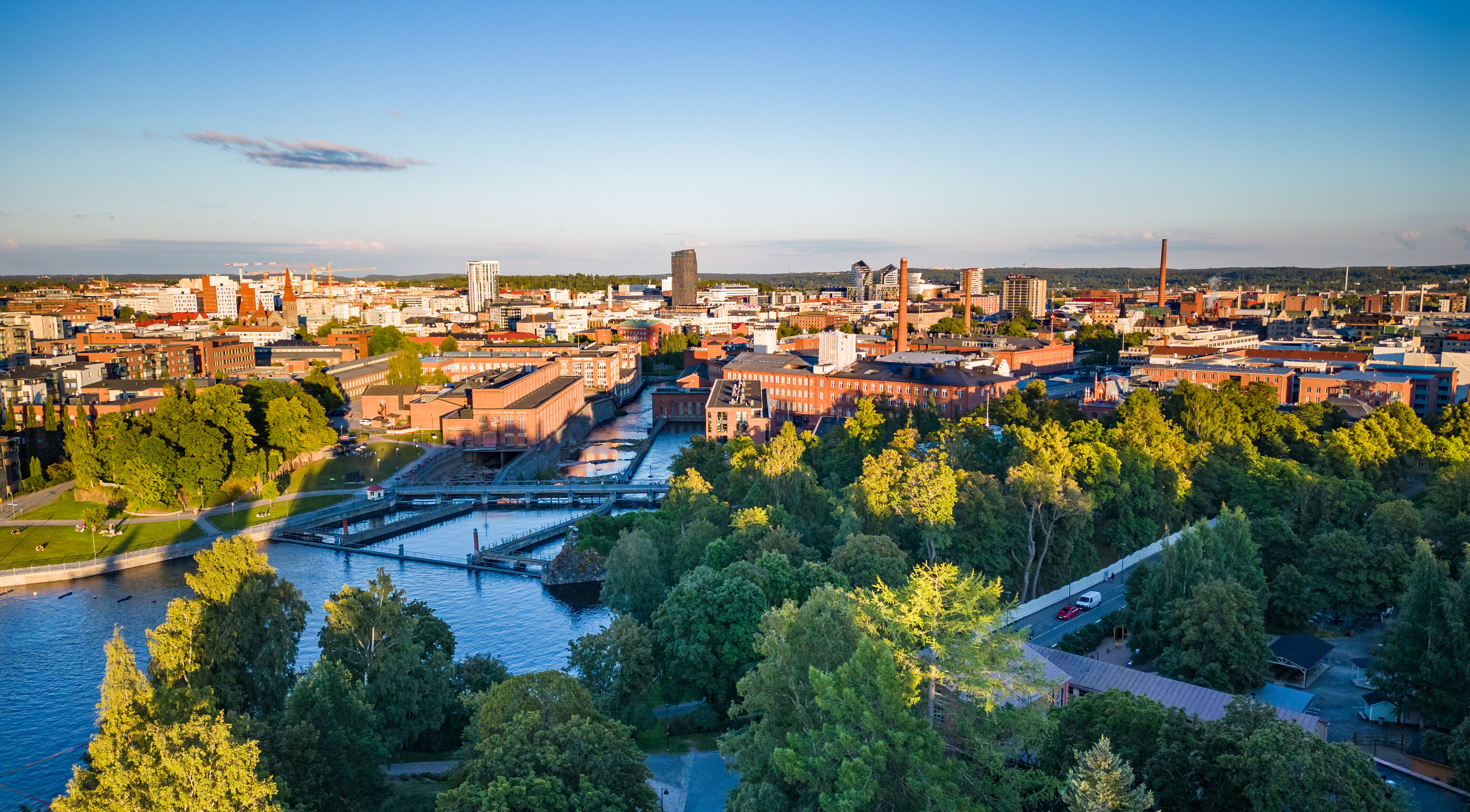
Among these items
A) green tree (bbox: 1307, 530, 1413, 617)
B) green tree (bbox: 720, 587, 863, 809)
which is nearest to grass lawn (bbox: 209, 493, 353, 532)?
green tree (bbox: 720, 587, 863, 809)

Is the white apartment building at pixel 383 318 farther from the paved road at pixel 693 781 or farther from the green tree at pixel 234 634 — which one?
the paved road at pixel 693 781

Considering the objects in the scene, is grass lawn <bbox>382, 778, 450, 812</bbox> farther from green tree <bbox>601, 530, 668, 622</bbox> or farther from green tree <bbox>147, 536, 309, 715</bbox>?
green tree <bbox>601, 530, 668, 622</bbox>

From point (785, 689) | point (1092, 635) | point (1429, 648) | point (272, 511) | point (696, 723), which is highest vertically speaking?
point (785, 689)

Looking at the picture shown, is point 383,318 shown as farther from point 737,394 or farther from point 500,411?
point 737,394

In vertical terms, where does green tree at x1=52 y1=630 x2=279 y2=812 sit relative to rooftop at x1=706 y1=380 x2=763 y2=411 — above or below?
above

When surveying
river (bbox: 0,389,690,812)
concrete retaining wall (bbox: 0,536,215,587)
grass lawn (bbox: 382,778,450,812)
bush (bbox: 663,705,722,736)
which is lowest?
river (bbox: 0,389,690,812)

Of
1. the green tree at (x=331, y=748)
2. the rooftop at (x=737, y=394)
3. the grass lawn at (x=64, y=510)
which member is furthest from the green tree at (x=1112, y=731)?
the rooftop at (x=737, y=394)

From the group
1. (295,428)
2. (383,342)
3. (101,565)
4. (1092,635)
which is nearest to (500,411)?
(295,428)
